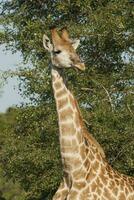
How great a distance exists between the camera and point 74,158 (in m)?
12.4

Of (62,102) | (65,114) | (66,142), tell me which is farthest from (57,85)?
(66,142)

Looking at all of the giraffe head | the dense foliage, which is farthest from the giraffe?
the dense foliage

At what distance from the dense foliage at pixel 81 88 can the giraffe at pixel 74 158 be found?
210 inches

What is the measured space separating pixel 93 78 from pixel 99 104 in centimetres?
141

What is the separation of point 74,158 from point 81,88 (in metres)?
6.58

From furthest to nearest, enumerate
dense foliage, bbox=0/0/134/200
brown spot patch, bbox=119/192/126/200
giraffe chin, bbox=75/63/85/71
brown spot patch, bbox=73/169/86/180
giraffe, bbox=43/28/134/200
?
1. dense foliage, bbox=0/0/134/200
2. brown spot patch, bbox=119/192/126/200
3. brown spot patch, bbox=73/169/86/180
4. giraffe, bbox=43/28/134/200
5. giraffe chin, bbox=75/63/85/71

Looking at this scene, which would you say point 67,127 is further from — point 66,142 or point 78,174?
point 78,174

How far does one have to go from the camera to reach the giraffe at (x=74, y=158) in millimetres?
12211

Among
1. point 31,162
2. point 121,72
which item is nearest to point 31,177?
point 31,162

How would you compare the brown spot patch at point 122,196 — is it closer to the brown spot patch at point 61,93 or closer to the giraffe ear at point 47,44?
the brown spot patch at point 61,93

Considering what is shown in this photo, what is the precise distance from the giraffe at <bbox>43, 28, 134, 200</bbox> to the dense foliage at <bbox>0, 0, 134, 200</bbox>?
17.5 feet

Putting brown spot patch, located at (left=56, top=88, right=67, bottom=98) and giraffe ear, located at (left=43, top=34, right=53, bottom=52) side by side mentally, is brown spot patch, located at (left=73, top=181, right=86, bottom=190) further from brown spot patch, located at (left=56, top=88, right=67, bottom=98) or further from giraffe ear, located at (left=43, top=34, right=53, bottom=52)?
giraffe ear, located at (left=43, top=34, right=53, bottom=52)

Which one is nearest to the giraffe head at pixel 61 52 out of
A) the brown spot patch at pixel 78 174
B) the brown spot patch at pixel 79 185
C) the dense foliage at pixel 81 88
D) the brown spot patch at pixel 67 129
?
the brown spot patch at pixel 67 129

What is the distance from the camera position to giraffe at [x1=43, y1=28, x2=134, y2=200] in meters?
12.2
